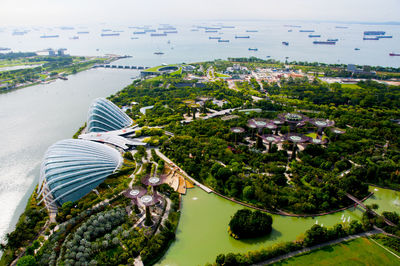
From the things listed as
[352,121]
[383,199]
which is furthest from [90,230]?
[352,121]

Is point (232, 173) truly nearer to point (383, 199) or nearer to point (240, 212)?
point (240, 212)

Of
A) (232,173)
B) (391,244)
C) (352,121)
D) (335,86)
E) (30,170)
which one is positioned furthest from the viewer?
(335,86)

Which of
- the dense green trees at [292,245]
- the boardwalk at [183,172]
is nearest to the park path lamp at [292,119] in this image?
the boardwalk at [183,172]

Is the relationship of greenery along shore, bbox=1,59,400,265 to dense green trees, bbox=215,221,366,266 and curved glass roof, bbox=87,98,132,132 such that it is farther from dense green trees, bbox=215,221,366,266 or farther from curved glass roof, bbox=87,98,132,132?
curved glass roof, bbox=87,98,132,132

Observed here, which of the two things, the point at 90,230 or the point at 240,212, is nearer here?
the point at 90,230

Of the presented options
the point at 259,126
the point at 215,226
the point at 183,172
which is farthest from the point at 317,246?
the point at 259,126

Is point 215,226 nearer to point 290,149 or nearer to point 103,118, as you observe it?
point 290,149

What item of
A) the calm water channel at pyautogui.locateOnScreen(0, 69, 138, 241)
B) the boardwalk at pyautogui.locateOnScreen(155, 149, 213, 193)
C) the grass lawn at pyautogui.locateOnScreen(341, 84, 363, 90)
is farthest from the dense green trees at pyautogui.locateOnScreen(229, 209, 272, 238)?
the grass lawn at pyautogui.locateOnScreen(341, 84, 363, 90)
